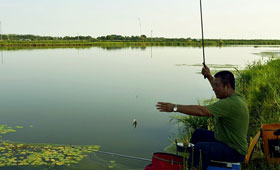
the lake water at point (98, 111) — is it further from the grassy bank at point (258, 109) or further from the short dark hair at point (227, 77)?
the short dark hair at point (227, 77)

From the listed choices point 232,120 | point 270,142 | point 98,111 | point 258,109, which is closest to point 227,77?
point 232,120

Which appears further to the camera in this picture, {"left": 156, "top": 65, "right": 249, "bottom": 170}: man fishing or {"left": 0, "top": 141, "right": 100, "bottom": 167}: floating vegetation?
{"left": 0, "top": 141, "right": 100, "bottom": 167}: floating vegetation

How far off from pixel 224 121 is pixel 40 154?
3.16 meters

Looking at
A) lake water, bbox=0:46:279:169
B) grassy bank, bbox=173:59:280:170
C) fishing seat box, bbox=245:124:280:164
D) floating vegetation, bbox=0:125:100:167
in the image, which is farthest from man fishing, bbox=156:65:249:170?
floating vegetation, bbox=0:125:100:167

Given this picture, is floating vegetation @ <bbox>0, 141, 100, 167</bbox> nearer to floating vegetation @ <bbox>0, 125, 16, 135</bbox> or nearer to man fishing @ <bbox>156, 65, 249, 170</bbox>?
floating vegetation @ <bbox>0, 125, 16, 135</bbox>

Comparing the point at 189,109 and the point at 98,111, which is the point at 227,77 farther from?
the point at 98,111

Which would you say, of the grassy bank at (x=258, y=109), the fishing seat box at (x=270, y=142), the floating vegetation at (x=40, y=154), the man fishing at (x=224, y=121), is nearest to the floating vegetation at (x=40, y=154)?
the floating vegetation at (x=40, y=154)

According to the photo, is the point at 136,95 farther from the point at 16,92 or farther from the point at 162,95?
the point at 16,92

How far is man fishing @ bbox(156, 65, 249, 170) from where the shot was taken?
229cm

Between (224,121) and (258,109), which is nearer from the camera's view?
(224,121)

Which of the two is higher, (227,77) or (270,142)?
(227,77)

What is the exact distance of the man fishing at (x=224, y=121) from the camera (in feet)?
7.50

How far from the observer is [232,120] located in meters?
2.38

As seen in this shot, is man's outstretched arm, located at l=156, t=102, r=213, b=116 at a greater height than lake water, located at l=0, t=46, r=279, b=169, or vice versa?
man's outstretched arm, located at l=156, t=102, r=213, b=116
